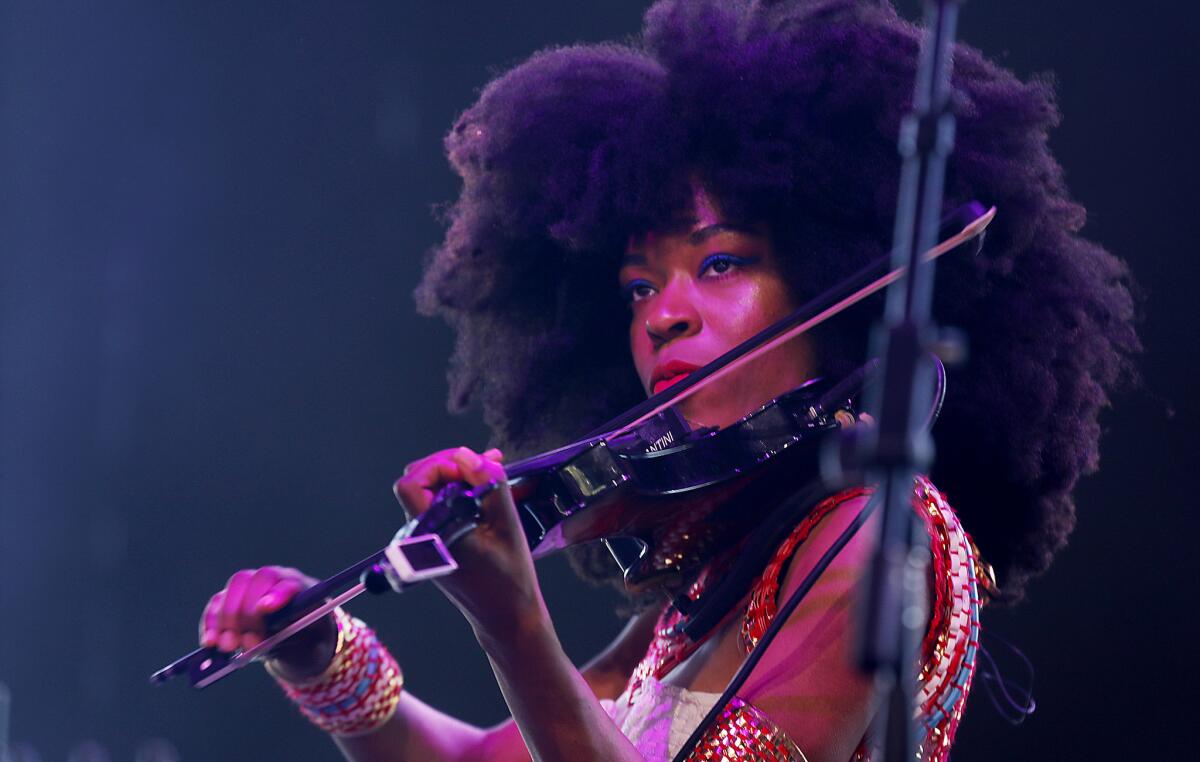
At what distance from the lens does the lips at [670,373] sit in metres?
1.79

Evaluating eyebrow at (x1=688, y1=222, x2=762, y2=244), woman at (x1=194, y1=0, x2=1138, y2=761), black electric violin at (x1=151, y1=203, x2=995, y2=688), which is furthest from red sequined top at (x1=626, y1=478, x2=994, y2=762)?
eyebrow at (x1=688, y1=222, x2=762, y2=244)

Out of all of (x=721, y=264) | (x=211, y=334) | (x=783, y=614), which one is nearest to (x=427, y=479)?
(x=783, y=614)

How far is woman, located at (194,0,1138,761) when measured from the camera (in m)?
1.62

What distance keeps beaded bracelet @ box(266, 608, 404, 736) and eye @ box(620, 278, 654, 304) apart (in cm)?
Result: 69

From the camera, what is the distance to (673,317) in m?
1.82

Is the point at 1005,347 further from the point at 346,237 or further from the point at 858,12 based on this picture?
the point at 346,237

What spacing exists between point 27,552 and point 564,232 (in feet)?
8.84

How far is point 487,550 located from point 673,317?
0.69 metres

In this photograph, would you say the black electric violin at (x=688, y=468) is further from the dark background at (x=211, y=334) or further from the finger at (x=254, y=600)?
the dark background at (x=211, y=334)

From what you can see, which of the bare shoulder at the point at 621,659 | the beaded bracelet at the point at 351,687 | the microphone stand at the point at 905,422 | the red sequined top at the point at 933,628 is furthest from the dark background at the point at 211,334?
the microphone stand at the point at 905,422

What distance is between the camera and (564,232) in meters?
2.11

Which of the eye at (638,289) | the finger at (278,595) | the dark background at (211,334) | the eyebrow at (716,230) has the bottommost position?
the finger at (278,595)

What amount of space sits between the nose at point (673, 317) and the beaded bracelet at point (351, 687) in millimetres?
639

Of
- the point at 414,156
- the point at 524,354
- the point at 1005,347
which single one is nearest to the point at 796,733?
the point at 1005,347
